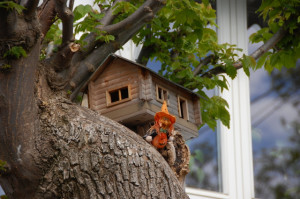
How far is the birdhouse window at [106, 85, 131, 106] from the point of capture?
13.4 feet

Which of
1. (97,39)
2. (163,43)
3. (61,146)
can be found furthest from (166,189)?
(163,43)

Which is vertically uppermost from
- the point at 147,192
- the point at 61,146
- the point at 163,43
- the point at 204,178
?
the point at 163,43

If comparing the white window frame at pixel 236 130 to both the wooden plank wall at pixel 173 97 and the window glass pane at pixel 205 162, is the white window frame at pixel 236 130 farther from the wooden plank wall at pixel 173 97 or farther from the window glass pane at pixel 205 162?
the wooden plank wall at pixel 173 97

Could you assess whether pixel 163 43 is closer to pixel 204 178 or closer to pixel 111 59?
pixel 111 59

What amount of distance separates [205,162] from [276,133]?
45.4 inches

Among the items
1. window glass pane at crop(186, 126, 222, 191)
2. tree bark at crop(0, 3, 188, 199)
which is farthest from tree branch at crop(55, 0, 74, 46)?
window glass pane at crop(186, 126, 222, 191)

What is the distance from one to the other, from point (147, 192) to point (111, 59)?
4.27 ft

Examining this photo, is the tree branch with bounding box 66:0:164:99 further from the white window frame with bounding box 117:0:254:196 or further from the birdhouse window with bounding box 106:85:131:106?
the white window frame with bounding box 117:0:254:196

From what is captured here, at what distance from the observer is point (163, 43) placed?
185 inches

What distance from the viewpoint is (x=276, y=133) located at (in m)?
7.86

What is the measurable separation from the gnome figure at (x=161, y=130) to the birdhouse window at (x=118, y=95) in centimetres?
38

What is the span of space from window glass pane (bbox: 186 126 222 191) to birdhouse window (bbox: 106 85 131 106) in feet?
10.0

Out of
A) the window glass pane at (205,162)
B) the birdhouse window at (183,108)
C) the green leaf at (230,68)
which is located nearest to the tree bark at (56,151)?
the birdhouse window at (183,108)

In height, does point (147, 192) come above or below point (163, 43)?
below
